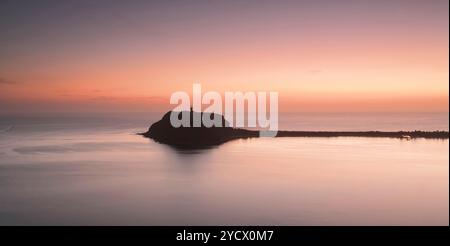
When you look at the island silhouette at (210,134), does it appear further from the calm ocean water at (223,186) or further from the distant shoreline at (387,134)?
the calm ocean water at (223,186)

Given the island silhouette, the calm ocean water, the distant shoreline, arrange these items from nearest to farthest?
the calm ocean water → the island silhouette → the distant shoreline

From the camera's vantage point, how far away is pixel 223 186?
22312mm

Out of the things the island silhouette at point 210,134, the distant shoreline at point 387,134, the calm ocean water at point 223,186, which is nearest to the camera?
the calm ocean water at point 223,186

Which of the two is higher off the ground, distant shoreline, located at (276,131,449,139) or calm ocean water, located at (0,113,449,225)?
distant shoreline, located at (276,131,449,139)

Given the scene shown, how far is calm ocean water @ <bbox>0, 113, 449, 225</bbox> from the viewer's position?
15852mm

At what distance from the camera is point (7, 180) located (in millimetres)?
24109

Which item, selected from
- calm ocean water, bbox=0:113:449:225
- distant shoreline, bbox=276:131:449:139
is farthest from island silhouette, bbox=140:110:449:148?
calm ocean water, bbox=0:113:449:225

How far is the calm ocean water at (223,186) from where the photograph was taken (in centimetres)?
1585

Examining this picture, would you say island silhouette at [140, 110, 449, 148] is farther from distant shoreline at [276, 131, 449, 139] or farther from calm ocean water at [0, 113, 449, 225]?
calm ocean water at [0, 113, 449, 225]

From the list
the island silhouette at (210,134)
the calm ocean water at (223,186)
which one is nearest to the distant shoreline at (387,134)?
the island silhouette at (210,134)

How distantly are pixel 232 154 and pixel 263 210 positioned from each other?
19058mm

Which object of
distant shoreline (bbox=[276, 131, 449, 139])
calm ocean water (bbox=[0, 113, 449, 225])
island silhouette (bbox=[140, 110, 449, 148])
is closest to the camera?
calm ocean water (bbox=[0, 113, 449, 225])
